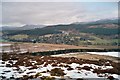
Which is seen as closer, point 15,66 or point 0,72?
point 0,72

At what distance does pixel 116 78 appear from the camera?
27.0m

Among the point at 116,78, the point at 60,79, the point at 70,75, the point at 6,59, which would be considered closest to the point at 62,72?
the point at 70,75

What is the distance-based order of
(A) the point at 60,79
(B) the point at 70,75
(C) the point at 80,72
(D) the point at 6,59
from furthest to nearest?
(D) the point at 6,59 < (C) the point at 80,72 < (B) the point at 70,75 < (A) the point at 60,79

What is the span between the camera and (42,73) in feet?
94.8

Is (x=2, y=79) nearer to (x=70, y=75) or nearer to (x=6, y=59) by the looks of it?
(x=70, y=75)

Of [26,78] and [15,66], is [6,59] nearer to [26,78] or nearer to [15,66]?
[15,66]

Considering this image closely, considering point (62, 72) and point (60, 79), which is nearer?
point (60, 79)

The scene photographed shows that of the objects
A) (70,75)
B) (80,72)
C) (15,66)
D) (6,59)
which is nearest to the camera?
(70,75)

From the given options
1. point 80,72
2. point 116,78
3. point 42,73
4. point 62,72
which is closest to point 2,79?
point 42,73

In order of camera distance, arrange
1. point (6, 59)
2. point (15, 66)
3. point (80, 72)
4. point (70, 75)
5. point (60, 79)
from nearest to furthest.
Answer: point (60, 79), point (70, 75), point (80, 72), point (15, 66), point (6, 59)

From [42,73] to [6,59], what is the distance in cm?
1402

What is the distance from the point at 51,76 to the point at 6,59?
1590 centimetres

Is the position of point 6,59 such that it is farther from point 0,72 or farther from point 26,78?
point 26,78

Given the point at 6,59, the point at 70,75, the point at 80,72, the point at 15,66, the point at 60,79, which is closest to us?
the point at 60,79
